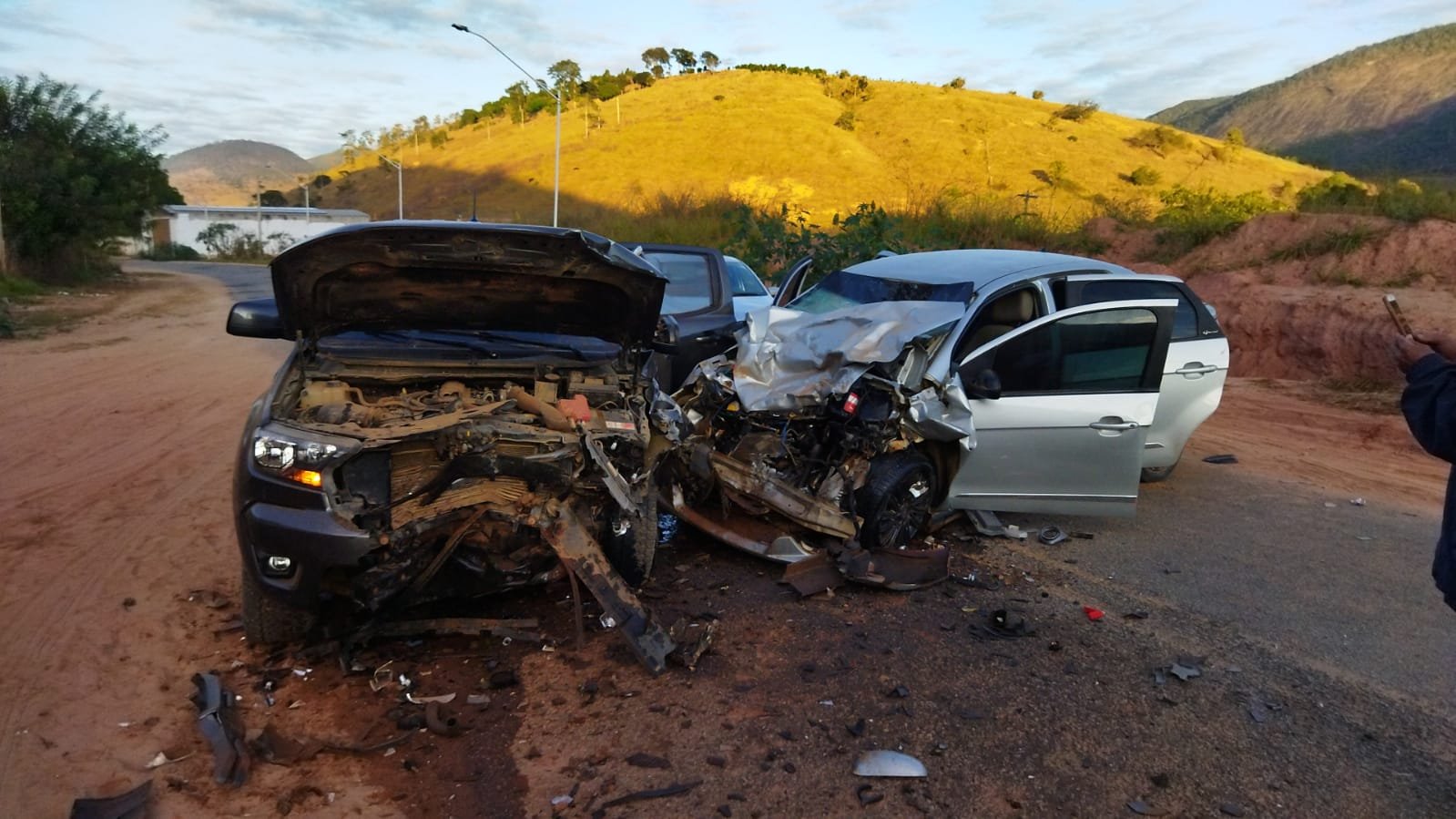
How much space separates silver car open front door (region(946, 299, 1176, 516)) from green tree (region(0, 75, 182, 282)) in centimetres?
2261

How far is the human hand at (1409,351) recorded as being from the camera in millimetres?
3168

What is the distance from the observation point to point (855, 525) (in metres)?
5.81

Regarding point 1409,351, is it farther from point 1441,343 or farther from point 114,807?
point 114,807

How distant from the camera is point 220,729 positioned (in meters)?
3.58

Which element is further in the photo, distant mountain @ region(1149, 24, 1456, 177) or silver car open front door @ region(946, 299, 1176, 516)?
distant mountain @ region(1149, 24, 1456, 177)

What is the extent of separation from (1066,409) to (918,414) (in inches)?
46.7

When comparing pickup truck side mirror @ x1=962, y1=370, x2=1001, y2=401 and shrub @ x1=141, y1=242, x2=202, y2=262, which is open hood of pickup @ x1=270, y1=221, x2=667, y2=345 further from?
shrub @ x1=141, y1=242, x2=202, y2=262

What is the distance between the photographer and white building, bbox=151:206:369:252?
220ft

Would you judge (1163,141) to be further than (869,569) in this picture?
Yes

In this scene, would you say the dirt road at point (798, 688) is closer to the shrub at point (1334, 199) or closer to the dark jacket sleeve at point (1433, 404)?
the dark jacket sleeve at point (1433, 404)

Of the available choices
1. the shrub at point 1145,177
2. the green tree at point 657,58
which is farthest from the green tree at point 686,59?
the shrub at point 1145,177

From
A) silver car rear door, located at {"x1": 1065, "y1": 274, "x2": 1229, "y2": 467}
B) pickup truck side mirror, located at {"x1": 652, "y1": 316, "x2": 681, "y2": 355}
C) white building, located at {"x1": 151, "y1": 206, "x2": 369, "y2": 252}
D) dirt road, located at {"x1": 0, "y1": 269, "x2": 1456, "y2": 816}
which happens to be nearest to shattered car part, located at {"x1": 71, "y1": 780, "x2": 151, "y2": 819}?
dirt road, located at {"x1": 0, "y1": 269, "x2": 1456, "y2": 816}

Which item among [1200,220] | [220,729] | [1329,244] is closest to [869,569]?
[220,729]

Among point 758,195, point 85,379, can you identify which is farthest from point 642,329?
point 758,195
